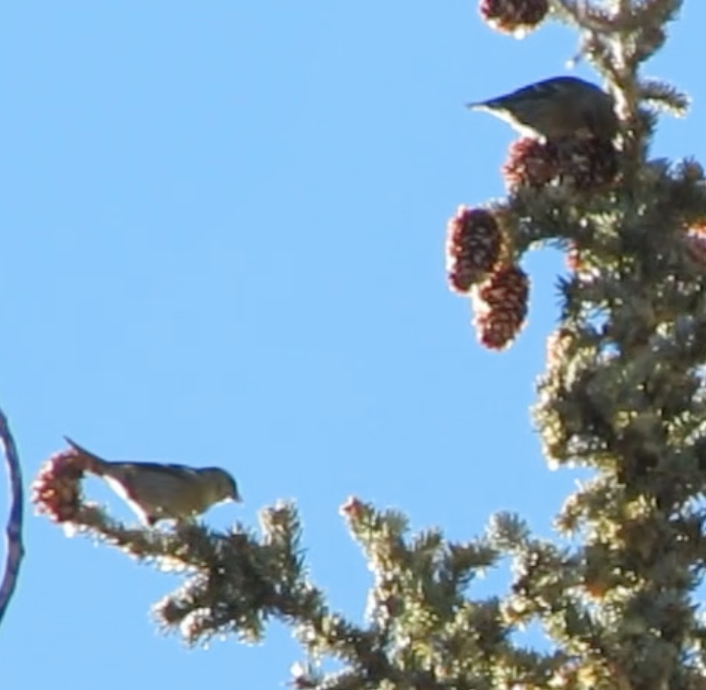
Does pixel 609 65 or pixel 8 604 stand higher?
pixel 609 65

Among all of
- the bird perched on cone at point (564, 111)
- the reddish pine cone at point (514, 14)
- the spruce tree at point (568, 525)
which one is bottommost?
the spruce tree at point (568, 525)

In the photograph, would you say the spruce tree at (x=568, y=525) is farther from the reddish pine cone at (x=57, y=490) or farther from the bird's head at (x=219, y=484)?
the bird's head at (x=219, y=484)

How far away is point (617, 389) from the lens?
3.70 m

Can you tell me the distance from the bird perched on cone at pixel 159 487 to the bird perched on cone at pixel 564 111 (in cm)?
93

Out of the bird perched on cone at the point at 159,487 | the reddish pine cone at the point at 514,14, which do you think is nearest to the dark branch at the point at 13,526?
the bird perched on cone at the point at 159,487

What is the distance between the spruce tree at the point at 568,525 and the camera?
3617 mm

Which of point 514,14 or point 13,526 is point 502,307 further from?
point 13,526

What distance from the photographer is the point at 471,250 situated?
158 inches

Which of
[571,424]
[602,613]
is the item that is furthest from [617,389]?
[602,613]

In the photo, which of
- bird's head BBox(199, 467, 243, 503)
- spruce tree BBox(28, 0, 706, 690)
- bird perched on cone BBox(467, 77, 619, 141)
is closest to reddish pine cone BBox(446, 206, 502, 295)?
spruce tree BBox(28, 0, 706, 690)

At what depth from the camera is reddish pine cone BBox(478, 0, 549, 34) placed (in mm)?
4301

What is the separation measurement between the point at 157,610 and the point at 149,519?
1.59 feet

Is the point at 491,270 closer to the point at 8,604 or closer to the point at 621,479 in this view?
the point at 621,479

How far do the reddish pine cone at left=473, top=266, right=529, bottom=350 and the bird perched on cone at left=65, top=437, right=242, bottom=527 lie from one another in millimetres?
615
